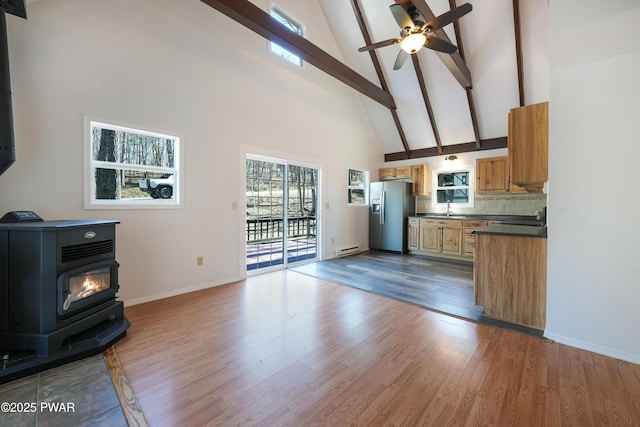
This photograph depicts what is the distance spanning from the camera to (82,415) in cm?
144

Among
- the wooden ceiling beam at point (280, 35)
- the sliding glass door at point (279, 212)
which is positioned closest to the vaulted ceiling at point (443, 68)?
the wooden ceiling beam at point (280, 35)

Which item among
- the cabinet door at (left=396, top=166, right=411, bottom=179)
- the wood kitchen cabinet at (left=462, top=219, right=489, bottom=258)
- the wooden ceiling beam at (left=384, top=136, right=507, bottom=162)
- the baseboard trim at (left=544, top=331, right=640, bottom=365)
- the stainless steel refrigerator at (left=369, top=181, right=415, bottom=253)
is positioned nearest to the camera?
the baseboard trim at (left=544, top=331, right=640, bottom=365)

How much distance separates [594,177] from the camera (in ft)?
6.84

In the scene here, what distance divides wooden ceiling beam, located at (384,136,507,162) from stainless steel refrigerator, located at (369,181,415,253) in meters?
0.92

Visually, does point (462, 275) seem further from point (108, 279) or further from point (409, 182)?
point (108, 279)

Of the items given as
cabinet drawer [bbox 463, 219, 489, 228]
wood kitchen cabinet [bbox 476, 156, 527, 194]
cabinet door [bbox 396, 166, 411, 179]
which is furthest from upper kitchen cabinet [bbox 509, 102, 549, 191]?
A: cabinet door [bbox 396, 166, 411, 179]

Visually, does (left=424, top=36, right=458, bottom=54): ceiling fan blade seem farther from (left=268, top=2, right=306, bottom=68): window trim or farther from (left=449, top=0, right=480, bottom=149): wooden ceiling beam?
(left=268, top=2, right=306, bottom=68): window trim

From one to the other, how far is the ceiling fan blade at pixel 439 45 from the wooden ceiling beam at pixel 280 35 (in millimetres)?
1647

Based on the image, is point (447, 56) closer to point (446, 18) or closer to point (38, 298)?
point (446, 18)

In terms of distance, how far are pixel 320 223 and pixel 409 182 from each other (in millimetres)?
2560

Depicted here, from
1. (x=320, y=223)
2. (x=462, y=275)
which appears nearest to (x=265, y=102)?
(x=320, y=223)

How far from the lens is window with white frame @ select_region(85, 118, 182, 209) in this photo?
2.77 metres

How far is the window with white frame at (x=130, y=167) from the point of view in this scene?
277cm

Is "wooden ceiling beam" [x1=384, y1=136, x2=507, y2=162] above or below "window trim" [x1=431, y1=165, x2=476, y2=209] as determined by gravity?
above
